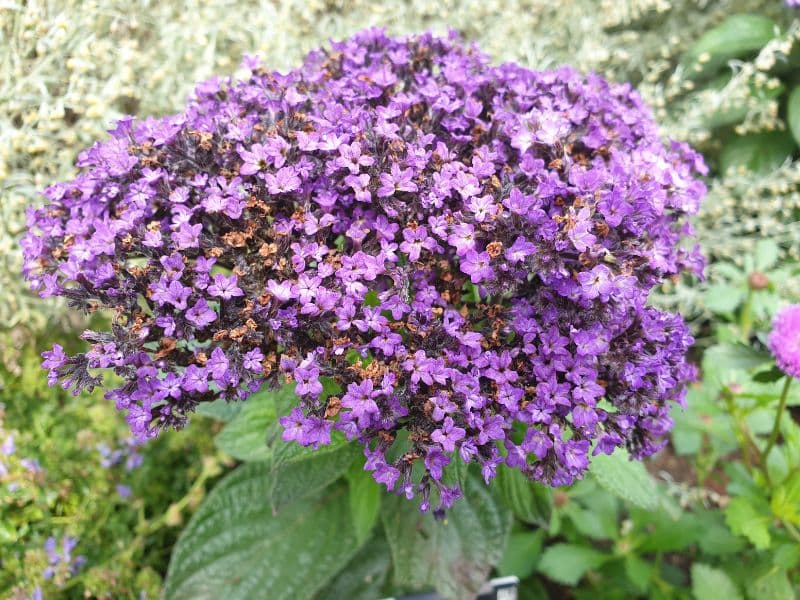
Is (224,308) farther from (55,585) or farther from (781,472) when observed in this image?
(781,472)

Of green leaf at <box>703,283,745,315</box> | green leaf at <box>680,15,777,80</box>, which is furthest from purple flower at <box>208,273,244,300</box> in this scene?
green leaf at <box>680,15,777,80</box>

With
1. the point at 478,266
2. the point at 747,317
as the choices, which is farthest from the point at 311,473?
the point at 747,317

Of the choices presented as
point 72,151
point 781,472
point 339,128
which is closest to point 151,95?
point 72,151

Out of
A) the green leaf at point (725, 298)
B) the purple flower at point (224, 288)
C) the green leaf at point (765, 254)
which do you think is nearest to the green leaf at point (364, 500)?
the purple flower at point (224, 288)

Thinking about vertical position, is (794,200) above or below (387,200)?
below

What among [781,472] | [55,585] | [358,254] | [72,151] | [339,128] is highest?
[339,128]

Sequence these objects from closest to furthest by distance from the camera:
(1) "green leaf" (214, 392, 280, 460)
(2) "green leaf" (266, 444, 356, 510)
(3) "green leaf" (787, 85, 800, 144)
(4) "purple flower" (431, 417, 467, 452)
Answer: (4) "purple flower" (431, 417, 467, 452) → (2) "green leaf" (266, 444, 356, 510) → (1) "green leaf" (214, 392, 280, 460) → (3) "green leaf" (787, 85, 800, 144)

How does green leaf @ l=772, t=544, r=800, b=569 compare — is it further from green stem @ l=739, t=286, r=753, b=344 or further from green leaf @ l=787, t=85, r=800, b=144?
green leaf @ l=787, t=85, r=800, b=144
